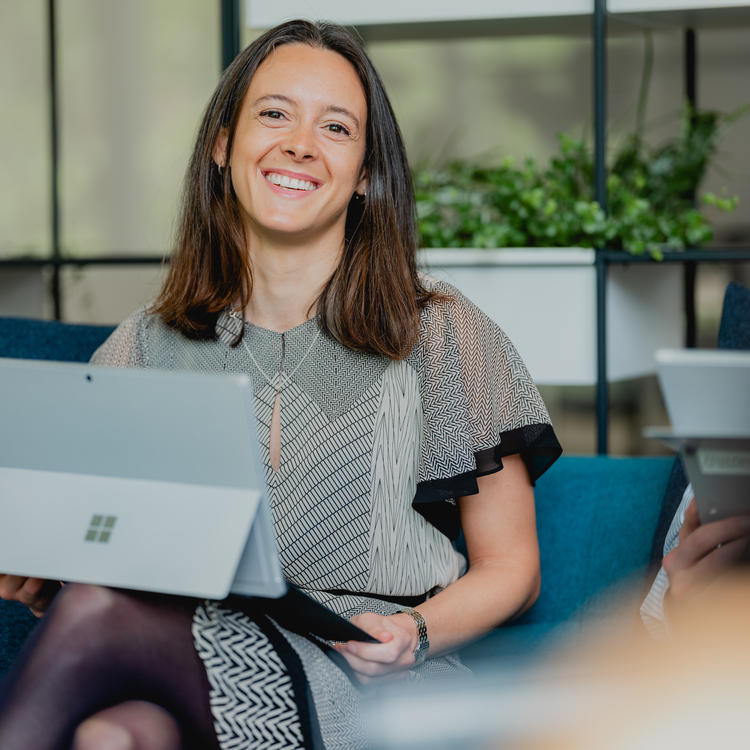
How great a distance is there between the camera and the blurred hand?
3.72ft

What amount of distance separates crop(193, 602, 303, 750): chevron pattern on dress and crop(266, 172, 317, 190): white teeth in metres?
0.67

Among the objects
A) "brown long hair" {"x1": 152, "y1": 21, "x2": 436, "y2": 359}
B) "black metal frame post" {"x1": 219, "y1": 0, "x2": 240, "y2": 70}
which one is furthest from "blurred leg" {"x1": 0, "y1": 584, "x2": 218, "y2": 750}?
"black metal frame post" {"x1": 219, "y1": 0, "x2": 240, "y2": 70}

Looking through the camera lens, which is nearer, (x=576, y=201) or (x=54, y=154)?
(x=576, y=201)

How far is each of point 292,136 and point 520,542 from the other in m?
0.67

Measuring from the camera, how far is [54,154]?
3.31 m

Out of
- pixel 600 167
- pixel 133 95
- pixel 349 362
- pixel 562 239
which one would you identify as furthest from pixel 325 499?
pixel 133 95

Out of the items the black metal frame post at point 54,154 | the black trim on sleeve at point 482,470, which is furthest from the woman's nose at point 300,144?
the black metal frame post at point 54,154

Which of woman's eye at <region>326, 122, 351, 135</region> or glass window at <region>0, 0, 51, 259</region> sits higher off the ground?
glass window at <region>0, 0, 51, 259</region>

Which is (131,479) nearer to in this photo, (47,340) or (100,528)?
(100,528)

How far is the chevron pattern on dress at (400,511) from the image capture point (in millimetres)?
1521

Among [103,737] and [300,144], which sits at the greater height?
[300,144]

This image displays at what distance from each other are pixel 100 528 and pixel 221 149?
813 millimetres

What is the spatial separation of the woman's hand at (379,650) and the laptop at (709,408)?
0.45 meters

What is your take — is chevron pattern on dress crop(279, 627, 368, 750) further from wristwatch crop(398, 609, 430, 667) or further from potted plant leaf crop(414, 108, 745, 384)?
potted plant leaf crop(414, 108, 745, 384)
